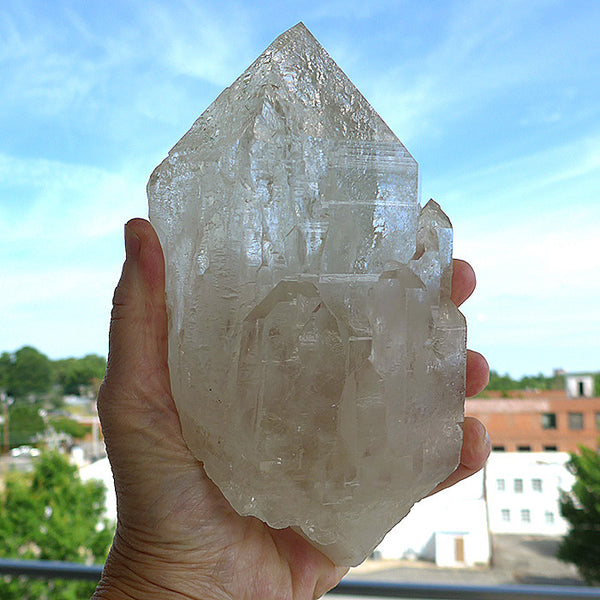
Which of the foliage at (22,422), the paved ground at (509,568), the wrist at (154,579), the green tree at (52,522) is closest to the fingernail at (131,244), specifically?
the wrist at (154,579)

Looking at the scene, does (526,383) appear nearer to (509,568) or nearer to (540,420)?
(540,420)

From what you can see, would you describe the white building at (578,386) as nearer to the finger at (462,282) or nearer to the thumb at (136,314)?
the finger at (462,282)

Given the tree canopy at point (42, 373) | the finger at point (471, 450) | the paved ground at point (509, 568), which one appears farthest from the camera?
the tree canopy at point (42, 373)

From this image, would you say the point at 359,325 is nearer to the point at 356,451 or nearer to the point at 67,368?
the point at 356,451

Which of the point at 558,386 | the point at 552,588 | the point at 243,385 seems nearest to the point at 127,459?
the point at 243,385

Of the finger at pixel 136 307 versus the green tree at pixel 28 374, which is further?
the green tree at pixel 28 374

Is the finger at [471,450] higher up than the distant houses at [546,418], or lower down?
lower down

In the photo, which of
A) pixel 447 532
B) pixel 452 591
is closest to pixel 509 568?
pixel 447 532

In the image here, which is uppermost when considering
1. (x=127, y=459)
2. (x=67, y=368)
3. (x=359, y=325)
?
(x=67, y=368)
